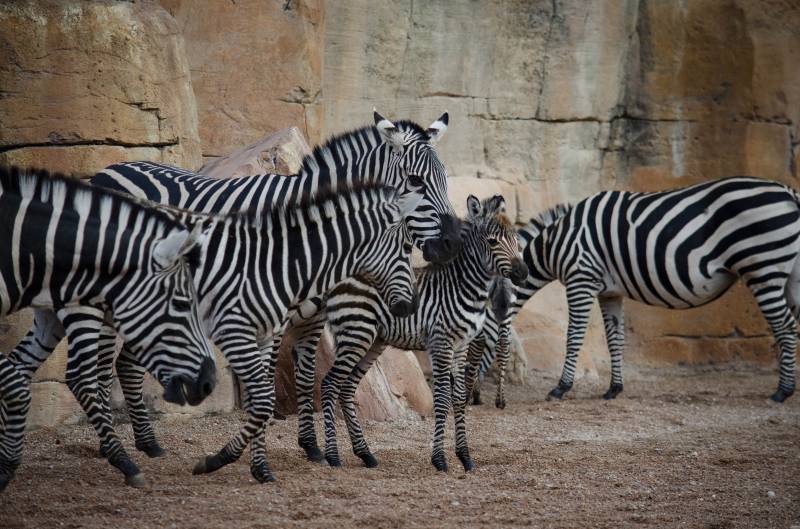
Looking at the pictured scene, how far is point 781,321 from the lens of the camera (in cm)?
1146

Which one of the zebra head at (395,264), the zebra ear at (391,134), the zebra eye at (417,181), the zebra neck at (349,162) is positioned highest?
the zebra ear at (391,134)

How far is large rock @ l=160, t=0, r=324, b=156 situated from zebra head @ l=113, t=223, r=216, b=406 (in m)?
4.98

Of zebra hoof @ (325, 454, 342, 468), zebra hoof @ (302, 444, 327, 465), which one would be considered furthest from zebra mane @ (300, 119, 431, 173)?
zebra hoof @ (325, 454, 342, 468)

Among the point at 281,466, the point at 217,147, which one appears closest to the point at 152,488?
the point at 281,466

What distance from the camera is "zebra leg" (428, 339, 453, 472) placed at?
7637 millimetres

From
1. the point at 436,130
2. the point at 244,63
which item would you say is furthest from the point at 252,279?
the point at 244,63

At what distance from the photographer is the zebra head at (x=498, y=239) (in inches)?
328

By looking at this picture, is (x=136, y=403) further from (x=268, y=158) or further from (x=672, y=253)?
(x=672, y=253)

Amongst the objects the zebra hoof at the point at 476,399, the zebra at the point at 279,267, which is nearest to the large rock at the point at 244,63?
the zebra hoof at the point at 476,399

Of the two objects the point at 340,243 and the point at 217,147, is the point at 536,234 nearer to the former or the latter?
the point at 217,147

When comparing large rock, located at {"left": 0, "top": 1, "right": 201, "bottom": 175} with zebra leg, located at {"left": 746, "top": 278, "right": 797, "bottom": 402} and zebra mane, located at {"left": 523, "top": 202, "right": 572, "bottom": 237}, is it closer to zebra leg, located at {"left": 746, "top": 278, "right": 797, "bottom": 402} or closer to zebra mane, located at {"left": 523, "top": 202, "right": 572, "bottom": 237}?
zebra mane, located at {"left": 523, "top": 202, "right": 572, "bottom": 237}

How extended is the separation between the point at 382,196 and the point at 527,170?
6918mm

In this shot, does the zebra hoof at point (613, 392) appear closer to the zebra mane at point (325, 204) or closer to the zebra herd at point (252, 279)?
the zebra herd at point (252, 279)

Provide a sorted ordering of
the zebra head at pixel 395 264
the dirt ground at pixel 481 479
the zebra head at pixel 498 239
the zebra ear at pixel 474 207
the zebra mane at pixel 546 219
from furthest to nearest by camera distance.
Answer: the zebra mane at pixel 546 219 → the zebra ear at pixel 474 207 → the zebra head at pixel 498 239 → the zebra head at pixel 395 264 → the dirt ground at pixel 481 479
